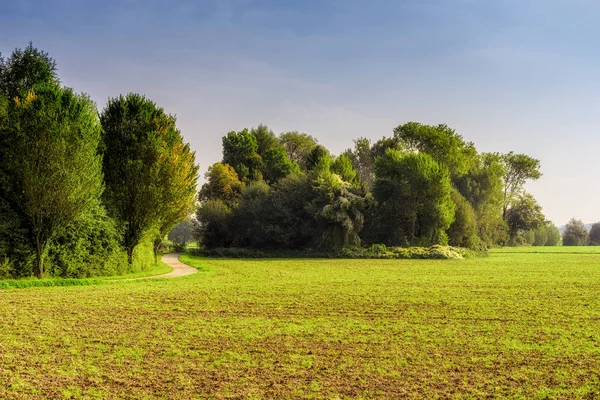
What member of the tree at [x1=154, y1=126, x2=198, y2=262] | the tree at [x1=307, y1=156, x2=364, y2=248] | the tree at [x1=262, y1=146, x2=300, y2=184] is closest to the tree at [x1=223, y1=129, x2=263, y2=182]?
the tree at [x1=262, y1=146, x2=300, y2=184]

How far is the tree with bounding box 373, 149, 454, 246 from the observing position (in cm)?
5138

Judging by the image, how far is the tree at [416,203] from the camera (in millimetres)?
51375

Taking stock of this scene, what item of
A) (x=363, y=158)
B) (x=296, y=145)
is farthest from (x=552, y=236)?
(x=296, y=145)

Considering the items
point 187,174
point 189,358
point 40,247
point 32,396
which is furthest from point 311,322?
point 187,174

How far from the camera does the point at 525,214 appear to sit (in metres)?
85.6

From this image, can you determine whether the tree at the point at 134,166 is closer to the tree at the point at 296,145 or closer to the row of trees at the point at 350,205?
the row of trees at the point at 350,205

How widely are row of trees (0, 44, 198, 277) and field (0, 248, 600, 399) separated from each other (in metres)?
3.73

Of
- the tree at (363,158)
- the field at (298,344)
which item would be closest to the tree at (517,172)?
the tree at (363,158)

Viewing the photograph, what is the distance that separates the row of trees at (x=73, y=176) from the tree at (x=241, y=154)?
39.9 metres

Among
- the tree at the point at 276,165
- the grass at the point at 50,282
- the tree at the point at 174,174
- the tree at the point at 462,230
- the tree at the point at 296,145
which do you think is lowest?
the grass at the point at 50,282

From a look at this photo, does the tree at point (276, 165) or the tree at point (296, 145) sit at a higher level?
the tree at point (296, 145)

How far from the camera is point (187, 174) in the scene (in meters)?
30.8

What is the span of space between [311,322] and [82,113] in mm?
16820

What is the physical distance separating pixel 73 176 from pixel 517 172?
77.4m
